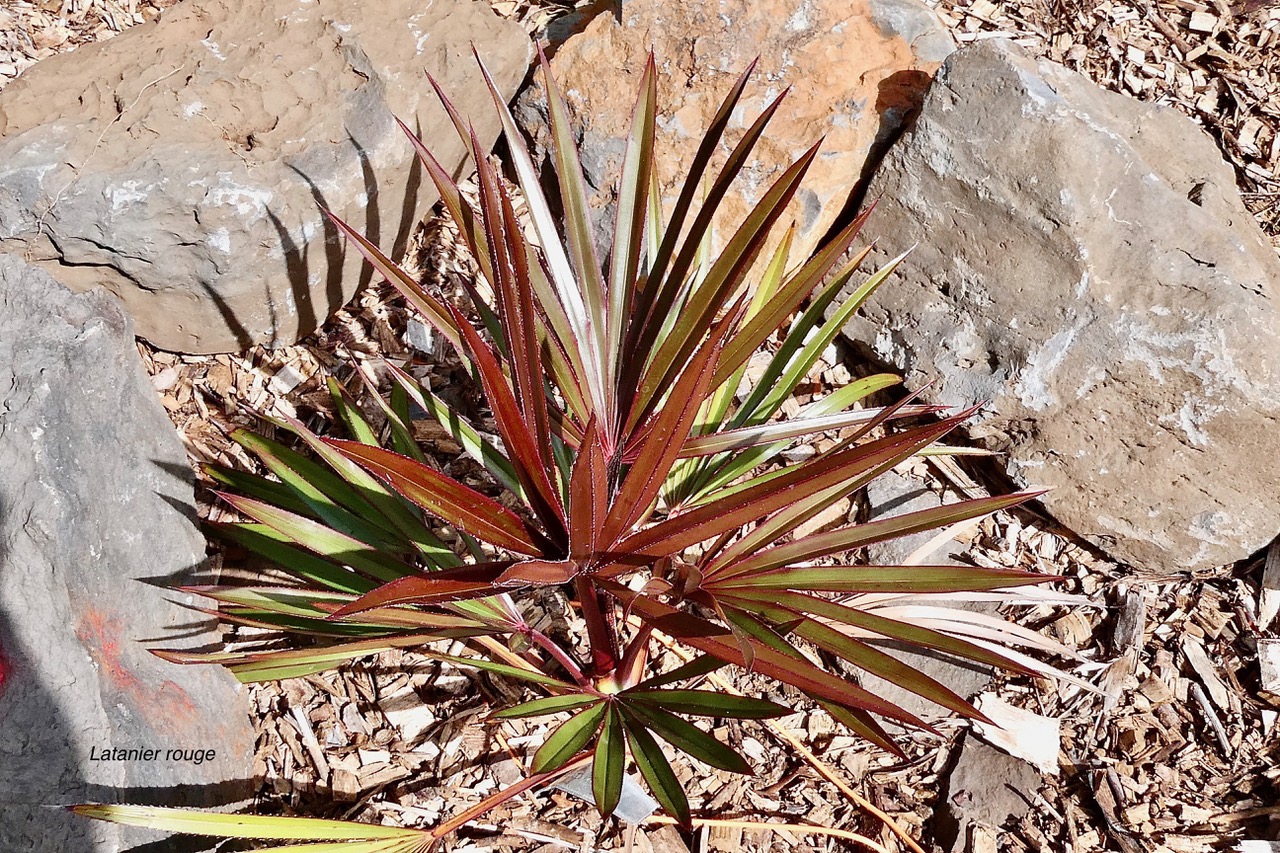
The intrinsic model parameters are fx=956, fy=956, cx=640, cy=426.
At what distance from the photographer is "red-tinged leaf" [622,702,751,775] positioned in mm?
1200

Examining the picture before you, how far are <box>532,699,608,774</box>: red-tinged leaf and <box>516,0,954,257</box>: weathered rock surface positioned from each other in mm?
1111

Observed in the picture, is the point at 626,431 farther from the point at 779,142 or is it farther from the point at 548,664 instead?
the point at 779,142

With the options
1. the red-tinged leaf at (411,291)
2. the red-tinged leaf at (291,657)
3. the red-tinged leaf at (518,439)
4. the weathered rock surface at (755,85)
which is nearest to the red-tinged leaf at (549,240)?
the red-tinged leaf at (411,291)

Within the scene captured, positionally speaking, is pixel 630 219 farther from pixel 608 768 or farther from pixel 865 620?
pixel 608 768

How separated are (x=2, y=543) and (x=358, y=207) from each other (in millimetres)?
931

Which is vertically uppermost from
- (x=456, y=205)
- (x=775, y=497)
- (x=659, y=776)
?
(x=456, y=205)

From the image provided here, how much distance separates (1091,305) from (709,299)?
919 millimetres

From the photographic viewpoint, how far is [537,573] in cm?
106

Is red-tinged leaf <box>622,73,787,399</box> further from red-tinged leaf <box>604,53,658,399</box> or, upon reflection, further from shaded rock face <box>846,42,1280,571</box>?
shaded rock face <box>846,42,1280,571</box>

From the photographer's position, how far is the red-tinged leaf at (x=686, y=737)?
3.94 feet

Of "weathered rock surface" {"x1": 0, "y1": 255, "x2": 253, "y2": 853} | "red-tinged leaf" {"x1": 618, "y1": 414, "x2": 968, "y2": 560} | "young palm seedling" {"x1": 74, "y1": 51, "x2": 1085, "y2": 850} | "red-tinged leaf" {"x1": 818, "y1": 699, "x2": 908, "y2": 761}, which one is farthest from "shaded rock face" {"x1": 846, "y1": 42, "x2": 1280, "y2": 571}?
"weathered rock surface" {"x1": 0, "y1": 255, "x2": 253, "y2": 853}

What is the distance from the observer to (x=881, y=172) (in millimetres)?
2041

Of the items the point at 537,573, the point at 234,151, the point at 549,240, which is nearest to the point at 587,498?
the point at 537,573

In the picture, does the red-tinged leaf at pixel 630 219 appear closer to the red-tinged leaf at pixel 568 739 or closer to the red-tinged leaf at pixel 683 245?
the red-tinged leaf at pixel 683 245
